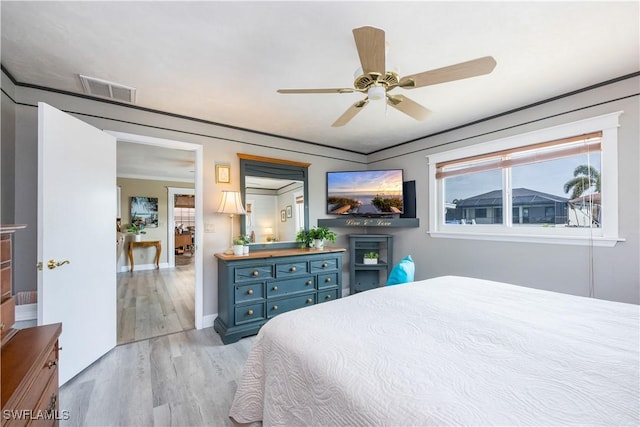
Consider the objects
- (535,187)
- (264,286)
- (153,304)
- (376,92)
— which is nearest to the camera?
(376,92)

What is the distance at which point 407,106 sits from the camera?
1871 millimetres

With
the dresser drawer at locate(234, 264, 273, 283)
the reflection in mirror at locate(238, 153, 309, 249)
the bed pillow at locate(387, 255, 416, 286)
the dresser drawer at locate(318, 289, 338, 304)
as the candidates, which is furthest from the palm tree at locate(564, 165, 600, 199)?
the dresser drawer at locate(234, 264, 273, 283)

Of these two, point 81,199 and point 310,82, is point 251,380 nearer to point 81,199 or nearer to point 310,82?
point 81,199

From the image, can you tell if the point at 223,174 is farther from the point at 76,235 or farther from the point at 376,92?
the point at 376,92

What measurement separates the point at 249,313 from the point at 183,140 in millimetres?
2034

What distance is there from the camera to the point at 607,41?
1.73m

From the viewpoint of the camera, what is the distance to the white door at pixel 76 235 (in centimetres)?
183

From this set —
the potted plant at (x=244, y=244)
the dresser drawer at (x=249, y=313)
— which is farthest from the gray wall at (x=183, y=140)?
the dresser drawer at (x=249, y=313)

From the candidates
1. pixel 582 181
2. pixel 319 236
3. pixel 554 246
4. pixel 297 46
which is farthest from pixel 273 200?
pixel 582 181

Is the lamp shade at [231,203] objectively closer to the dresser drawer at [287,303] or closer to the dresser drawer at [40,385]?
the dresser drawer at [287,303]

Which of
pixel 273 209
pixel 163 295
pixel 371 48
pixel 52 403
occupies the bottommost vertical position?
pixel 163 295

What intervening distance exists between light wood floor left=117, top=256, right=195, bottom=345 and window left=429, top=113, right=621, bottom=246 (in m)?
3.55

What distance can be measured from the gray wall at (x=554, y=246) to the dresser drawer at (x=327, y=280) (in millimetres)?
1273

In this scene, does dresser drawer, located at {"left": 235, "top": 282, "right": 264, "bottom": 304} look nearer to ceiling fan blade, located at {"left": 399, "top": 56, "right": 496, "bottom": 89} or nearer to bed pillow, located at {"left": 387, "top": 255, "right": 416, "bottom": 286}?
bed pillow, located at {"left": 387, "top": 255, "right": 416, "bottom": 286}
